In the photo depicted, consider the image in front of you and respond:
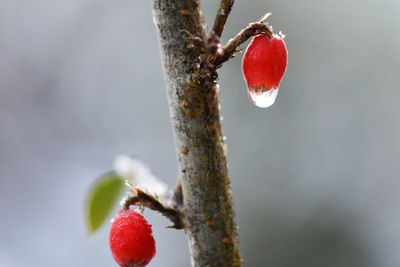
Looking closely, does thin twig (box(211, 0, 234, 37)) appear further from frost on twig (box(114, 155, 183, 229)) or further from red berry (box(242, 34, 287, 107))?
frost on twig (box(114, 155, 183, 229))

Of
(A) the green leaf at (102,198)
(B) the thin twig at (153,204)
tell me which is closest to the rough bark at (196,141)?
(B) the thin twig at (153,204)

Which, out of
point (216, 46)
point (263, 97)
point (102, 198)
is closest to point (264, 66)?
point (263, 97)

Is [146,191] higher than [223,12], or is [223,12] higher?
[223,12]

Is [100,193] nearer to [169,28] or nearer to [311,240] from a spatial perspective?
[169,28]

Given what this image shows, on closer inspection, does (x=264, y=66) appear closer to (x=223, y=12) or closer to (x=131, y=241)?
(x=223, y=12)

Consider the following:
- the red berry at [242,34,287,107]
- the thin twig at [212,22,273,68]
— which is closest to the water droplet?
the red berry at [242,34,287,107]

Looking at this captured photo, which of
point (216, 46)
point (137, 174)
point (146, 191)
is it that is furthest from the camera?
point (137, 174)

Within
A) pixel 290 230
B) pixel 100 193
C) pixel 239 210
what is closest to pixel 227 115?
pixel 239 210
